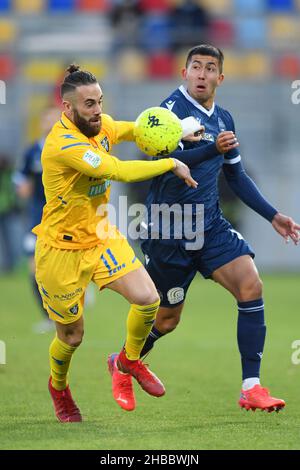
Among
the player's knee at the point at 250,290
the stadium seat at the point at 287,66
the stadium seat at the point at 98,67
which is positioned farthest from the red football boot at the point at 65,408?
the stadium seat at the point at 287,66

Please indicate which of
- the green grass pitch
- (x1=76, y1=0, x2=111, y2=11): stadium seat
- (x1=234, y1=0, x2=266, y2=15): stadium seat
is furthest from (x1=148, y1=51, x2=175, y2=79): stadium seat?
the green grass pitch

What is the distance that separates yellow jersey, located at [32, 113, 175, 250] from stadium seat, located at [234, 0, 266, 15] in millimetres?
14874

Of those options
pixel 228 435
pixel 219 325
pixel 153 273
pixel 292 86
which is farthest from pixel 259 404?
pixel 292 86

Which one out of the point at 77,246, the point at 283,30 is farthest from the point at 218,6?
the point at 77,246

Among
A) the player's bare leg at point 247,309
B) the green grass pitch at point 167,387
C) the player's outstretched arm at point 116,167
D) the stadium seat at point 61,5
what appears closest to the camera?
the green grass pitch at point 167,387

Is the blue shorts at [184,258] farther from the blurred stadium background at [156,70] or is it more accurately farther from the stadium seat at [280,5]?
the stadium seat at [280,5]

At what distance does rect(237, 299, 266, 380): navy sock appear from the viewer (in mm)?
7316

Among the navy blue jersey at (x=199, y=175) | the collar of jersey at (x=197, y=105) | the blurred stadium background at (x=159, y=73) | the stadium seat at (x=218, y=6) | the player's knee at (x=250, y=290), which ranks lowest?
the blurred stadium background at (x=159, y=73)

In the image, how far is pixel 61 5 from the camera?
2131 cm

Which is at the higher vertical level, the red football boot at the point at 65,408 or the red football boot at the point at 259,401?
the red football boot at the point at 259,401

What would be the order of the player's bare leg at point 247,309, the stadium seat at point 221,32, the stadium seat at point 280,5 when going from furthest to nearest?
the stadium seat at point 280,5
the stadium seat at point 221,32
the player's bare leg at point 247,309

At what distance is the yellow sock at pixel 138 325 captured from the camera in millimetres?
6902

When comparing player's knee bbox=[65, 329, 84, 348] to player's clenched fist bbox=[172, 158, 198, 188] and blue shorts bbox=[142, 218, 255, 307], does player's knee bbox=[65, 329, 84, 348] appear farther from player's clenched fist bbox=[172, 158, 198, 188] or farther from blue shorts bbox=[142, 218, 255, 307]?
player's clenched fist bbox=[172, 158, 198, 188]

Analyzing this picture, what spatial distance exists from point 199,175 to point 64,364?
1623mm
